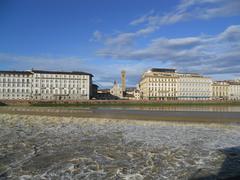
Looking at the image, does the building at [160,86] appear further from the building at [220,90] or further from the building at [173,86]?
the building at [220,90]

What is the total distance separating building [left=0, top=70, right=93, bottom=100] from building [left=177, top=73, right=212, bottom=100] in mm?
54870

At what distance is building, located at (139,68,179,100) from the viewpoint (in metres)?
139

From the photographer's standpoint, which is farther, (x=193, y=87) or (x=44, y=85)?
(x=193, y=87)

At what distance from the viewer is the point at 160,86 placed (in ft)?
458

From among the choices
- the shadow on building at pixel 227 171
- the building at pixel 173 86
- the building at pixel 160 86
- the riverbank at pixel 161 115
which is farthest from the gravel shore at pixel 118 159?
the building at pixel 173 86

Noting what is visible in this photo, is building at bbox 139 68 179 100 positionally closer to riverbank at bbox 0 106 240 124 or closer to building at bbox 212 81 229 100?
building at bbox 212 81 229 100

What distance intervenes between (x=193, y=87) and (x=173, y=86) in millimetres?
13865

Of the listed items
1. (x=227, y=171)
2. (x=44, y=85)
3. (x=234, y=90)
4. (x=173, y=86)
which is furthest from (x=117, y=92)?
(x=227, y=171)

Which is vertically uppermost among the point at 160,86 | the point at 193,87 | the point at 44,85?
the point at 160,86

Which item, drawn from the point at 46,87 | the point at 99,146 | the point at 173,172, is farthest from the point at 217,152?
the point at 46,87

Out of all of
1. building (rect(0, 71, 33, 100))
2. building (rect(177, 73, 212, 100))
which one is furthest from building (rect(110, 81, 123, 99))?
building (rect(0, 71, 33, 100))

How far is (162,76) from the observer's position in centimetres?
13988

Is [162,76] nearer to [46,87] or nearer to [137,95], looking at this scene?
[137,95]

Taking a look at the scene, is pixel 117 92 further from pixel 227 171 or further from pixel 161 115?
pixel 227 171
